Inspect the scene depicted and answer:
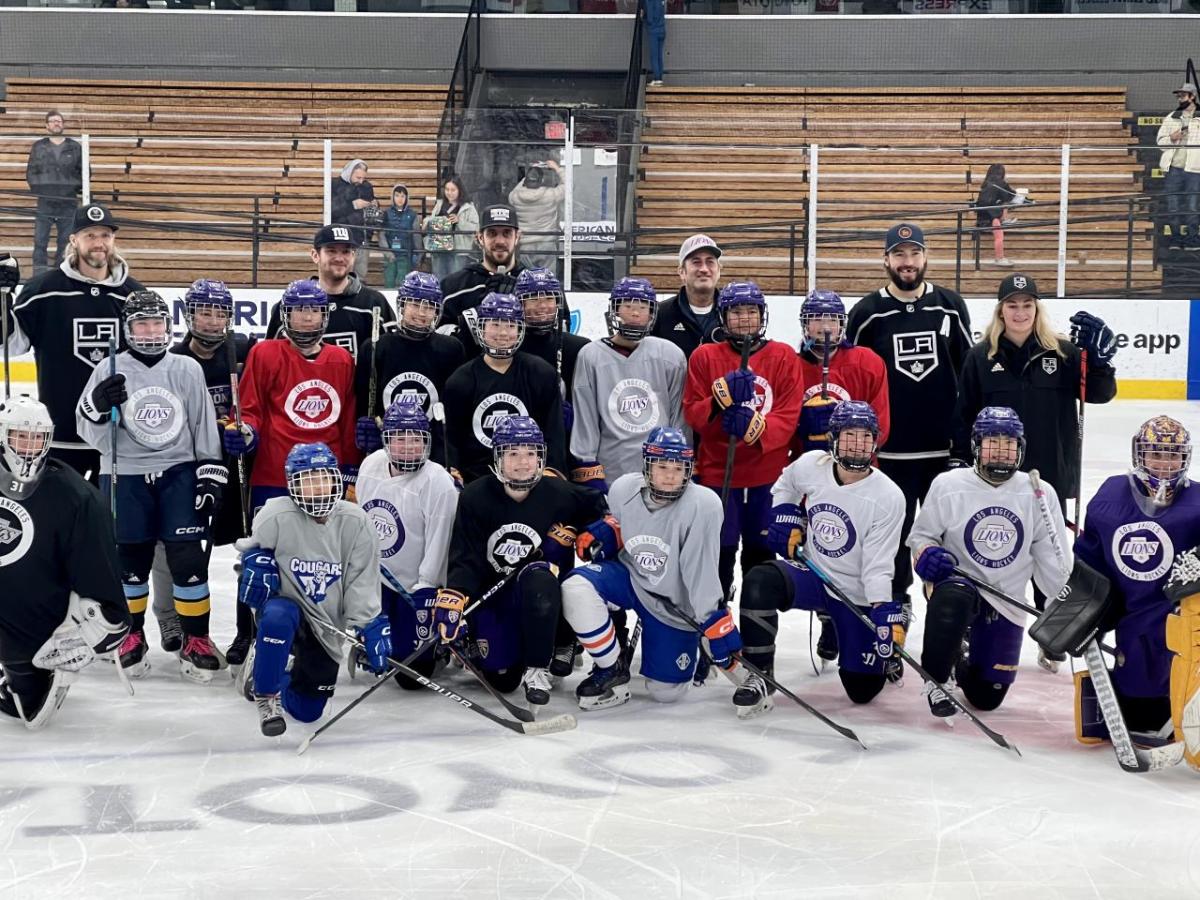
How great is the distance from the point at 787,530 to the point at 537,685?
86 centimetres

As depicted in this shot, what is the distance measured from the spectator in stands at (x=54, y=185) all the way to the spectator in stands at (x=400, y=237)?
219cm

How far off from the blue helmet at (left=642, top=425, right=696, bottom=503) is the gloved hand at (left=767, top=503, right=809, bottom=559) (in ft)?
1.00

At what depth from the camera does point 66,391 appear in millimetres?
5156

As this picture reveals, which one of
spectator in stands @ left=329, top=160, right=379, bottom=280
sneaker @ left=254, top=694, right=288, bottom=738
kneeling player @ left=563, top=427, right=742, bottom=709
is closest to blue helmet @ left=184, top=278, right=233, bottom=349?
sneaker @ left=254, top=694, right=288, bottom=738

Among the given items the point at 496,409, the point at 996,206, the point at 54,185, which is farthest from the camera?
the point at 996,206

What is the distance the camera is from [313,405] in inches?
199

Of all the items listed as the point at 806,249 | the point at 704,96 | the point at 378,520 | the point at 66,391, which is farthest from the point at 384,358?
the point at 704,96

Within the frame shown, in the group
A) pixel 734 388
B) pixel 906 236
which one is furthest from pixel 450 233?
pixel 734 388

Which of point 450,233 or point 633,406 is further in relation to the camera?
point 450,233

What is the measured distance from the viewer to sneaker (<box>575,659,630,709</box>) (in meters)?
4.54

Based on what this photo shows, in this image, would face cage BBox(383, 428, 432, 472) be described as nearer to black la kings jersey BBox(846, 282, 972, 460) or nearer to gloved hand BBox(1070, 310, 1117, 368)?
black la kings jersey BBox(846, 282, 972, 460)

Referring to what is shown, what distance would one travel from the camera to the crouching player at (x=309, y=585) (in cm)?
426

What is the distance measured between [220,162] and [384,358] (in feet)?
23.4

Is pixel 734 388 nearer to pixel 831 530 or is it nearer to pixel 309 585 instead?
pixel 831 530
